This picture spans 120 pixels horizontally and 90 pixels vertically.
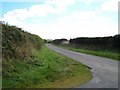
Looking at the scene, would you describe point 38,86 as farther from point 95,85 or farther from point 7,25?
point 7,25

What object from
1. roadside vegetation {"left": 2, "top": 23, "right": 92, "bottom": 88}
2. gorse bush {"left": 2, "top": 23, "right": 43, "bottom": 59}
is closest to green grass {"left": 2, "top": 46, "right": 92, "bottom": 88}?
roadside vegetation {"left": 2, "top": 23, "right": 92, "bottom": 88}

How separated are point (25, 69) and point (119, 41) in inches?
1169

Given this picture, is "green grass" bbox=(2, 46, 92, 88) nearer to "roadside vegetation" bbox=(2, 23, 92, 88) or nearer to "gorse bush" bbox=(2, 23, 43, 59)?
"roadside vegetation" bbox=(2, 23, 92, 88)

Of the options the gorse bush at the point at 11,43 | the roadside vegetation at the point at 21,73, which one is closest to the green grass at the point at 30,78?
the roadside vegetation at the point at 21,73

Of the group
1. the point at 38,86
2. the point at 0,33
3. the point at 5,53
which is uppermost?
the point at 0,33

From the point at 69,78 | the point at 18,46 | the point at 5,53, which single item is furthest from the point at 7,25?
the point at 69,78

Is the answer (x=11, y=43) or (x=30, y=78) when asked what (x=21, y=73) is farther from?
(x=11, y=43)

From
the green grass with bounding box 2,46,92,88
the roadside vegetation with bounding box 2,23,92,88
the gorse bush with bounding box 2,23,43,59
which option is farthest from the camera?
the gorse bush with bounding box 2,23,43,59

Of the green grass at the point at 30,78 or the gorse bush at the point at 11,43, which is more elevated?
the gorse bush at the point at 11,43

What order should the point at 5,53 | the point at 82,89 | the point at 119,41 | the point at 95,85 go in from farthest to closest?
the point at 119,41
the point at 5,53
the point at 95,85
the point at 82,89

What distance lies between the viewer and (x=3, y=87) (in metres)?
14.1

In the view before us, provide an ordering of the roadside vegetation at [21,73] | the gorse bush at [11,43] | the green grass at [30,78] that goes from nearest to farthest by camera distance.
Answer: the green grass at [30,78], the roadside vegetation at [21,73], the gorse bush at [11,43]

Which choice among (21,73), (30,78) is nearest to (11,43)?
(21,73)

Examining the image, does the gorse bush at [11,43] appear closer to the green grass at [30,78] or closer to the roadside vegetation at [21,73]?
the roadside vegetation at [21,73]
